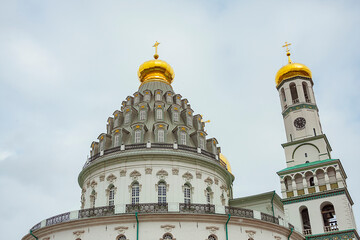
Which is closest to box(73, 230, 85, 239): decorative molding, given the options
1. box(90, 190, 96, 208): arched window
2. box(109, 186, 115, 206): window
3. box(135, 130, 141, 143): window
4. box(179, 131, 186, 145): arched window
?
box(109, 186, 115, 206): window

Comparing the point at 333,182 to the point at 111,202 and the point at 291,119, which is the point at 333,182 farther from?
the point at 111,202

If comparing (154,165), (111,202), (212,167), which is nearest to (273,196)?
(212,167)

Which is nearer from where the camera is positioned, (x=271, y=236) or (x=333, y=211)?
(x=271, y=236)

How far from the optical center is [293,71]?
49719 millimetres

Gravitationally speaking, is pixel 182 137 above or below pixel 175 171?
above

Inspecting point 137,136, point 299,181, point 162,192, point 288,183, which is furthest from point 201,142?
point 299,181

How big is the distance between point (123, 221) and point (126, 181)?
19.5 ft

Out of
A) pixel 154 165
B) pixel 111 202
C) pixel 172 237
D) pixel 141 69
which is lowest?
pixel 172 237

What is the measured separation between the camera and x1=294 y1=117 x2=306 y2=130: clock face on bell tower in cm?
4612

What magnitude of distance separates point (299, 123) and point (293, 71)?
746 centimetres

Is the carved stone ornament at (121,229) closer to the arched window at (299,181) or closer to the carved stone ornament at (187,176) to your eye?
the carved stone ornament at (187,176)

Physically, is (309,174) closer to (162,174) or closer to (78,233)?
(162,174)

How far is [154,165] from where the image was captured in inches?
1332

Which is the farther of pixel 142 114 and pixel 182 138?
pixel 142 114
